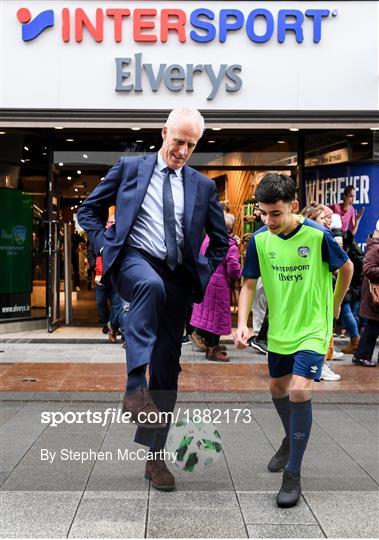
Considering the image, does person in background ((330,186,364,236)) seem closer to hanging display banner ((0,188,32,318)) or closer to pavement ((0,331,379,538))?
pavement ((0,331,379,538))

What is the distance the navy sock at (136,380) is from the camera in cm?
362

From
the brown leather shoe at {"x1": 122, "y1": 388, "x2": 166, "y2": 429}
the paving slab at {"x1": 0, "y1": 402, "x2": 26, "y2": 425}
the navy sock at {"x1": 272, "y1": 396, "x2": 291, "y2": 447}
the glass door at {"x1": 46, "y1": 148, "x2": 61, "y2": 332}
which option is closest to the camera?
the brown leather shoe at {"x1": 122, "y1": 388, "x2": 166, "y2": 429}

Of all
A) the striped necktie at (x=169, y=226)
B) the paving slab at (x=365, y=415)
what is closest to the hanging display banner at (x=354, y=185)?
the paving slab at (x=365, y=415)

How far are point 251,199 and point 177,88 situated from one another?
2.47m

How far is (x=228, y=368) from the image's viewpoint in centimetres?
975

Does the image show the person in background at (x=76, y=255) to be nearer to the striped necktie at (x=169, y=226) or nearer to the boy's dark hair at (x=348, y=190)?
the boy's dark hair at (x=348, y=190)

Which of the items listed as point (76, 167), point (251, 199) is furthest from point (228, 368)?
point (76, 167)

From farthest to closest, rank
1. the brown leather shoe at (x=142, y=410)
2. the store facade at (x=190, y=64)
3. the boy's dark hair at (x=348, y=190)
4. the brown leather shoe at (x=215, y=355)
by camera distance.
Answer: the boy's dark hair at (x=348, y=190) → the store facade at (x=190, y=64) → the brown leather shoe at (x=215, y=355) → the brown leather shoe at (x=142, y=410)

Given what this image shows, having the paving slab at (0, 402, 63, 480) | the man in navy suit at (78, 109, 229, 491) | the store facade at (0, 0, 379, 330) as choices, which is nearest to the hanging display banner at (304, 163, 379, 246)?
the store facade at (0, 0, 379, 330)

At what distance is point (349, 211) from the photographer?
1256 cm

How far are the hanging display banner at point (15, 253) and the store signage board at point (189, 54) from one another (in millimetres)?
1950

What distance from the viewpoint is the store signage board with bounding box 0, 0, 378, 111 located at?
38.8 ft

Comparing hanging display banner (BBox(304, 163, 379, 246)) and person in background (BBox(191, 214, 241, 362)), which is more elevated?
hanging display banner (BBox(304, 163, 379, 246))

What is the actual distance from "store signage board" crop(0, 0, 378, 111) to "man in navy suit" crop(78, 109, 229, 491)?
7839 millimetres
